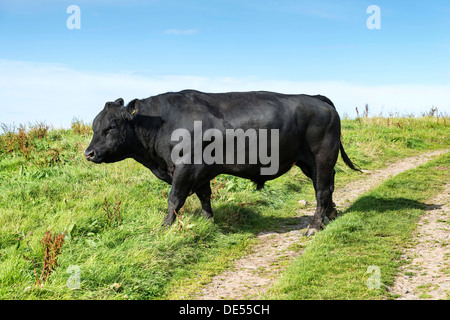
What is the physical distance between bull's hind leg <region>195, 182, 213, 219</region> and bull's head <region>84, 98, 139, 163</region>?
160 cm

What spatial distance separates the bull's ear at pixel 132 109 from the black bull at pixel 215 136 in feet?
0.04

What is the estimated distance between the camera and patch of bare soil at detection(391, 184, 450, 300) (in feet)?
17.5

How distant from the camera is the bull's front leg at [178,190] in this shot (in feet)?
23.8

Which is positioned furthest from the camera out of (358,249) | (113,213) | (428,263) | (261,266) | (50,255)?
(113,213)

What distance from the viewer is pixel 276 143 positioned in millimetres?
7582

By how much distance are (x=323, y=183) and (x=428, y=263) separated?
7.33ft

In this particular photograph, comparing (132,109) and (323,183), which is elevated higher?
(132,109)

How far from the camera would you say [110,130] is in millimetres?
7348

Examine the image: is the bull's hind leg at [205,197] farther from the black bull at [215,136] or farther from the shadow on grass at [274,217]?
the shadow on grass at [274,217]

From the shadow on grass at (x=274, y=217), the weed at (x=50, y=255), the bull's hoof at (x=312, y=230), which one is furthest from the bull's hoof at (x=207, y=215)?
the weed at (x=50, y=255)

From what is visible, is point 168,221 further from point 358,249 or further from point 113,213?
point 358,249


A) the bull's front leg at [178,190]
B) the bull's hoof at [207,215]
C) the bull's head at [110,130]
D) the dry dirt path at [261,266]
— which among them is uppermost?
the bull's head at [110,130]

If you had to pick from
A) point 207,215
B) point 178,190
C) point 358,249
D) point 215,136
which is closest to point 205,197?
point 207,215
